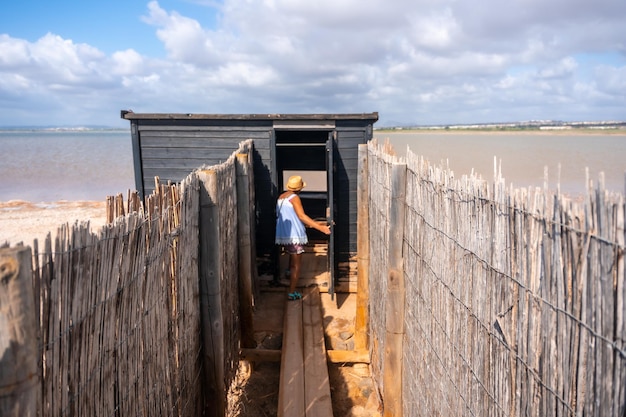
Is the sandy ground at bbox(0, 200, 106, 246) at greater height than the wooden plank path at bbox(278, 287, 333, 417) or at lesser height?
greater

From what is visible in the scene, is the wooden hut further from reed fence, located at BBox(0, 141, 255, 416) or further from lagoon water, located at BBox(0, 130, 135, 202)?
lagoon water, located at BBox(0, 130, 135, 202)

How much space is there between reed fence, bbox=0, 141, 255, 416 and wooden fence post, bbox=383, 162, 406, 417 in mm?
1355

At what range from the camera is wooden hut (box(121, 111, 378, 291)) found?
26.8 ft

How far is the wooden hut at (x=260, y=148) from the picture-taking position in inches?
322

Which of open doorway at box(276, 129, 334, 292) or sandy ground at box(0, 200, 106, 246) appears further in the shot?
sandy ground at box(0, 200, 106, 246)

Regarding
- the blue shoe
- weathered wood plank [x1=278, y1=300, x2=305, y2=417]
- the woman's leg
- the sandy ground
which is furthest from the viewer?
the sandy ground

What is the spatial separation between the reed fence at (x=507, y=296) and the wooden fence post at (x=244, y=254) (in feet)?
8.75

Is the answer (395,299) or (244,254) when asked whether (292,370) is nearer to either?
(244,254)

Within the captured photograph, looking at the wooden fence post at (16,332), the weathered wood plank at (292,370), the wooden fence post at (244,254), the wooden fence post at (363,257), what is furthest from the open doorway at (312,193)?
the wooden fence post at (16,332)

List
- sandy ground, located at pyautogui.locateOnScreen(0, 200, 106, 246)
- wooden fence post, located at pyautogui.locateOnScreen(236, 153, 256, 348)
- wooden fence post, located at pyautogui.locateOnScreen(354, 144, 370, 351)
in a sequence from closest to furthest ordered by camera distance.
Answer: wooden fence post, located at pyautogui.locateOnScreen(236, 153, 256, 348) → wooden fence post, located at pyautogui.locateOnScreen(354, 144, 370, 351) → sandy ground, located at pyautogui.locateOnScreen(0, 200, 106, 246)

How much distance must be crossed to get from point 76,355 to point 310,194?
32.9 feet

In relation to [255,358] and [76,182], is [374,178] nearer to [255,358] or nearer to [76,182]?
[255,358]

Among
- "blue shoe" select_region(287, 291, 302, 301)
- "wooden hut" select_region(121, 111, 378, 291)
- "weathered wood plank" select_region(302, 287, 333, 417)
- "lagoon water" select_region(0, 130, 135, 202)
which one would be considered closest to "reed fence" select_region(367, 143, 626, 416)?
"weathered wood plank" select_region(302, 287, 333, 417)

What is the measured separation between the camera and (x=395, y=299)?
397 centimetres
